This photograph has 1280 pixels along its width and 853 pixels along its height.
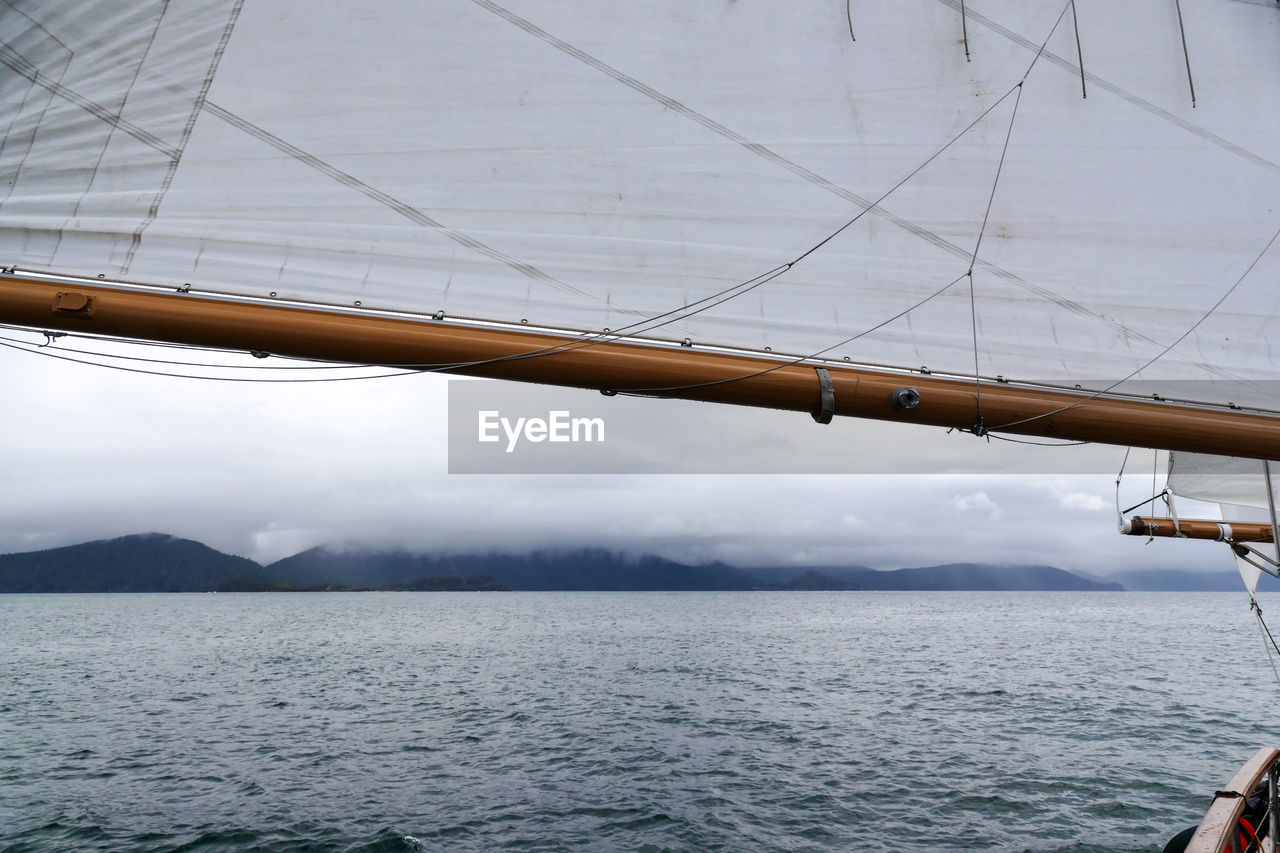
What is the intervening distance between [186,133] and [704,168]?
3.12 meters

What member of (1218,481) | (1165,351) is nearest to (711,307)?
(1165,351)

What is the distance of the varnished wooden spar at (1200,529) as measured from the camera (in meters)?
11.8

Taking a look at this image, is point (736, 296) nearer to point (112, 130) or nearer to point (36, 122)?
point (112, 130)

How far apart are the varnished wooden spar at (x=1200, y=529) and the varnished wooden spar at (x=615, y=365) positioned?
28.4 ft

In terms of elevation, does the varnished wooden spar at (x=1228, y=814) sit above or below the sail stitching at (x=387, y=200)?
below

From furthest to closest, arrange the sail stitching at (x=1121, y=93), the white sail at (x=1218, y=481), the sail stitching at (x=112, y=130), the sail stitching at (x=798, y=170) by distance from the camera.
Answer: the white sail at (x=1218, y=481) → the sail stitching at (x=1121, y=93) → the sail stitching at (x=798, y=170) → the sail stitching at (x=112, y=130)

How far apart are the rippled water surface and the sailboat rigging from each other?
8504 millimetres

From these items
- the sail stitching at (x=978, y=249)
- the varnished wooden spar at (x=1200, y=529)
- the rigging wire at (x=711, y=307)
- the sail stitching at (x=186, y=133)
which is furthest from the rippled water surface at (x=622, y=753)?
the sail stitching at (x=186, y=133)

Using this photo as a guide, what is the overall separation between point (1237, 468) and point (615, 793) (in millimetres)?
11303

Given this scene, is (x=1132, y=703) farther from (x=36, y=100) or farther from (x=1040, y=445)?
(x=36, y=100)

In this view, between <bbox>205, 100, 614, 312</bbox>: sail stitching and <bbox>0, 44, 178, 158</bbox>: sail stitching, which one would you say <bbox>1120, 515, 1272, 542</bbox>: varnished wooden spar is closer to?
<bbox>205, 100, 614, 312</bbox>: sail stitching

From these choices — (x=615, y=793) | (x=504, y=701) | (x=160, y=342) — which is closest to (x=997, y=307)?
(x=160, y=342)

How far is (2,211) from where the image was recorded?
12.3 ft

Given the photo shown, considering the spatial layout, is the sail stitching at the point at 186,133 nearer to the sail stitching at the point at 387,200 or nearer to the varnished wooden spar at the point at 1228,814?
the sail stitching at the point at 387,200
